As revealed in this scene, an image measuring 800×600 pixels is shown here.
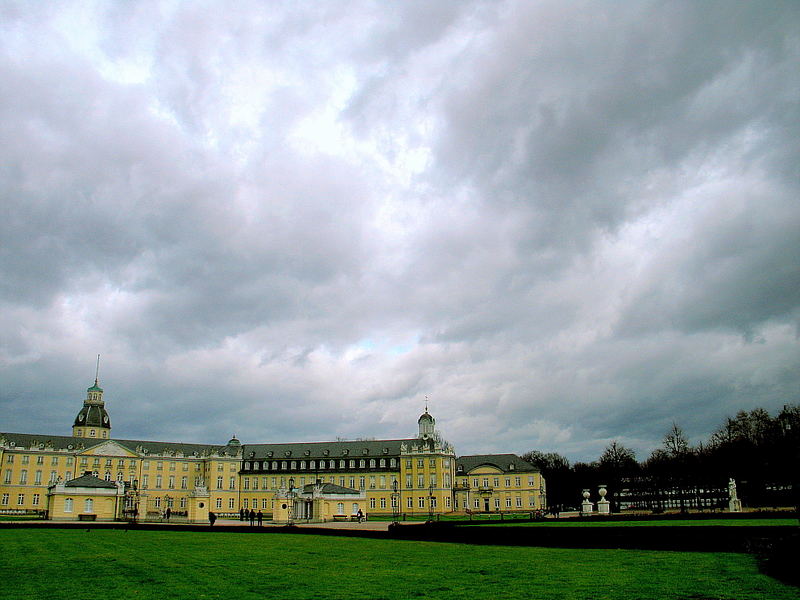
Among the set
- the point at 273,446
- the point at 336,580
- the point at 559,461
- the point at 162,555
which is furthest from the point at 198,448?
the point at 336,580

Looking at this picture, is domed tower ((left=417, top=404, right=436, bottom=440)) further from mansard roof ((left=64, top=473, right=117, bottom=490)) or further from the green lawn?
the green lawn

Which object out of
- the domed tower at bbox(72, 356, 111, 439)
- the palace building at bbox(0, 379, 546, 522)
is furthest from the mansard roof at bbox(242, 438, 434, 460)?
the domed tower at bbox(72, 356, 111, 439)

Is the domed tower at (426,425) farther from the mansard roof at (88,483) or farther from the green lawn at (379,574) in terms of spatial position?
the green lawn at (379,574)

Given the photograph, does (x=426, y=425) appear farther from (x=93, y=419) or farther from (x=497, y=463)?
(x=93, y=419)

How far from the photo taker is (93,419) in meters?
129

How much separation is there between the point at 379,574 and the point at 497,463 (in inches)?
4063

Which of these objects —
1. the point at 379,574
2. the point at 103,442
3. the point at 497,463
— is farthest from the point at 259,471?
the point at 379,574

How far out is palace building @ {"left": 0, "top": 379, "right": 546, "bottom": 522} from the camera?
111000 mm

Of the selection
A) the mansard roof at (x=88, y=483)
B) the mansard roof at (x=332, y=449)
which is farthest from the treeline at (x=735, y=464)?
the mansard roof at (x=88, y=483)

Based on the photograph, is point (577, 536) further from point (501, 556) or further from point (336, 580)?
point (336, 580)

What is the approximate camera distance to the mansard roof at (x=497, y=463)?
116m

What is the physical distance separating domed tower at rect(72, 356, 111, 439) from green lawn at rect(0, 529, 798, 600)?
354ft

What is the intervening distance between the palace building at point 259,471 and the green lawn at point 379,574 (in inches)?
3198

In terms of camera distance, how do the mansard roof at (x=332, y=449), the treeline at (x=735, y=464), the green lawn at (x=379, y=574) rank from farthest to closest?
the mansard roof at (x=332, y=449), the treeline at (x=735, y=464), the green lawn at (x=379, y=574)
